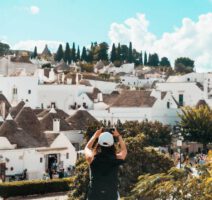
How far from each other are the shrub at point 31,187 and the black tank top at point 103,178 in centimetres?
2198

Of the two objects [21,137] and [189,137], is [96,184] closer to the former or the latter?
[21,137]

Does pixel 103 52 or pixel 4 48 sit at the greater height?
pixel 4 48

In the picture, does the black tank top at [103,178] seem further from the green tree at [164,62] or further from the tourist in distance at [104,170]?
the green tree at [164,62]

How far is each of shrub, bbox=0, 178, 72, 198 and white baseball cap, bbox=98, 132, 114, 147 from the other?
72.3ft

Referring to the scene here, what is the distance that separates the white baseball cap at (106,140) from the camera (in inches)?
316

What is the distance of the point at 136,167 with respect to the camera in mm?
22031

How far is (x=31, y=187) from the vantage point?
99.4ft

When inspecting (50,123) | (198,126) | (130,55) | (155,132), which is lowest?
(155,132)

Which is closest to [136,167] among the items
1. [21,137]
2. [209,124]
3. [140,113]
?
[21,137]

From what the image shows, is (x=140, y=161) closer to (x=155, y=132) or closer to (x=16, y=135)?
(x=16, y=135)

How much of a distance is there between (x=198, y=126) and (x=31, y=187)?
2972 centimetres

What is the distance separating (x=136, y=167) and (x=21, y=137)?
65.4ft

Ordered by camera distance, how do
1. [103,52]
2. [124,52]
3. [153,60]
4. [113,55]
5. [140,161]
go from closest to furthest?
[140,161] < [103,52] < [113,55] < [124,52] < [153,60]

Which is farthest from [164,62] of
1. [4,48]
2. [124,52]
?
[4,48]
